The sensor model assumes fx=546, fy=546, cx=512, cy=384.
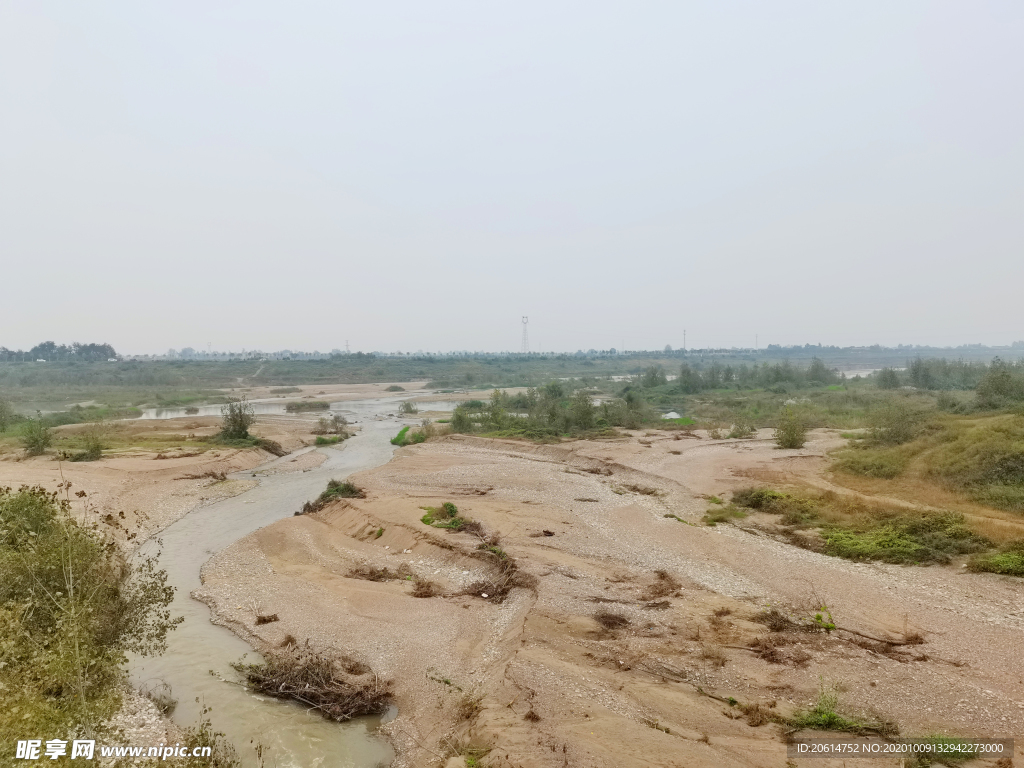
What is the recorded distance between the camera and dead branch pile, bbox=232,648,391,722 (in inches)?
432

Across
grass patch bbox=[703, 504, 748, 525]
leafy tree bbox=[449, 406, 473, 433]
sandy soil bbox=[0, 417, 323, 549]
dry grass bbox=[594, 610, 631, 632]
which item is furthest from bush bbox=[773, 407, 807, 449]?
sandy soil bbox=[0, 417, 323, 549]

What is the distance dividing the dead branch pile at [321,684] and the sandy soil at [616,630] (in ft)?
2.16

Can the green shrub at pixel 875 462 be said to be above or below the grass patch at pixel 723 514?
above

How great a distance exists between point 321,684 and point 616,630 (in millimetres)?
6618

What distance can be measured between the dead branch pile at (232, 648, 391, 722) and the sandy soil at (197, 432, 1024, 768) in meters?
Result: 0.66

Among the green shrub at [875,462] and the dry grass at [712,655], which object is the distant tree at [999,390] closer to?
the green shrub at [875,462]

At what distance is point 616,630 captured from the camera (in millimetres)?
12828

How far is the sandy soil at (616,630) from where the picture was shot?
9.20 metres

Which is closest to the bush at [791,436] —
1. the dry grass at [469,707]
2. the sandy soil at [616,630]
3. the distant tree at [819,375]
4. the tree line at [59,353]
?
the sandy soil at [616,630]

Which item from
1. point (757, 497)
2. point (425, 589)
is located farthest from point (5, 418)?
point (757, 497)

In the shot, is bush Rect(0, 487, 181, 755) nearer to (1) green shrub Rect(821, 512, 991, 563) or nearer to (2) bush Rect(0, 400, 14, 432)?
(1) green shrub Rect(821, 512, 991, 563)

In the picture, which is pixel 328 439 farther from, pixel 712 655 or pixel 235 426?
pixel 712 655

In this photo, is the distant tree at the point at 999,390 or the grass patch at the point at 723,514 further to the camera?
the distant tree at the point at 999,390

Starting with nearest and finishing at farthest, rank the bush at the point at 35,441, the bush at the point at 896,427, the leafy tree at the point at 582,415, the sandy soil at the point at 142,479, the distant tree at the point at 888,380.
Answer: the sandy soil at the point at 142,479 → the bush at the point at 896,427 → the bush at the point at 35,441 → the leafy tree at the point at 582,415 → the distant tree at the point at 888,380
